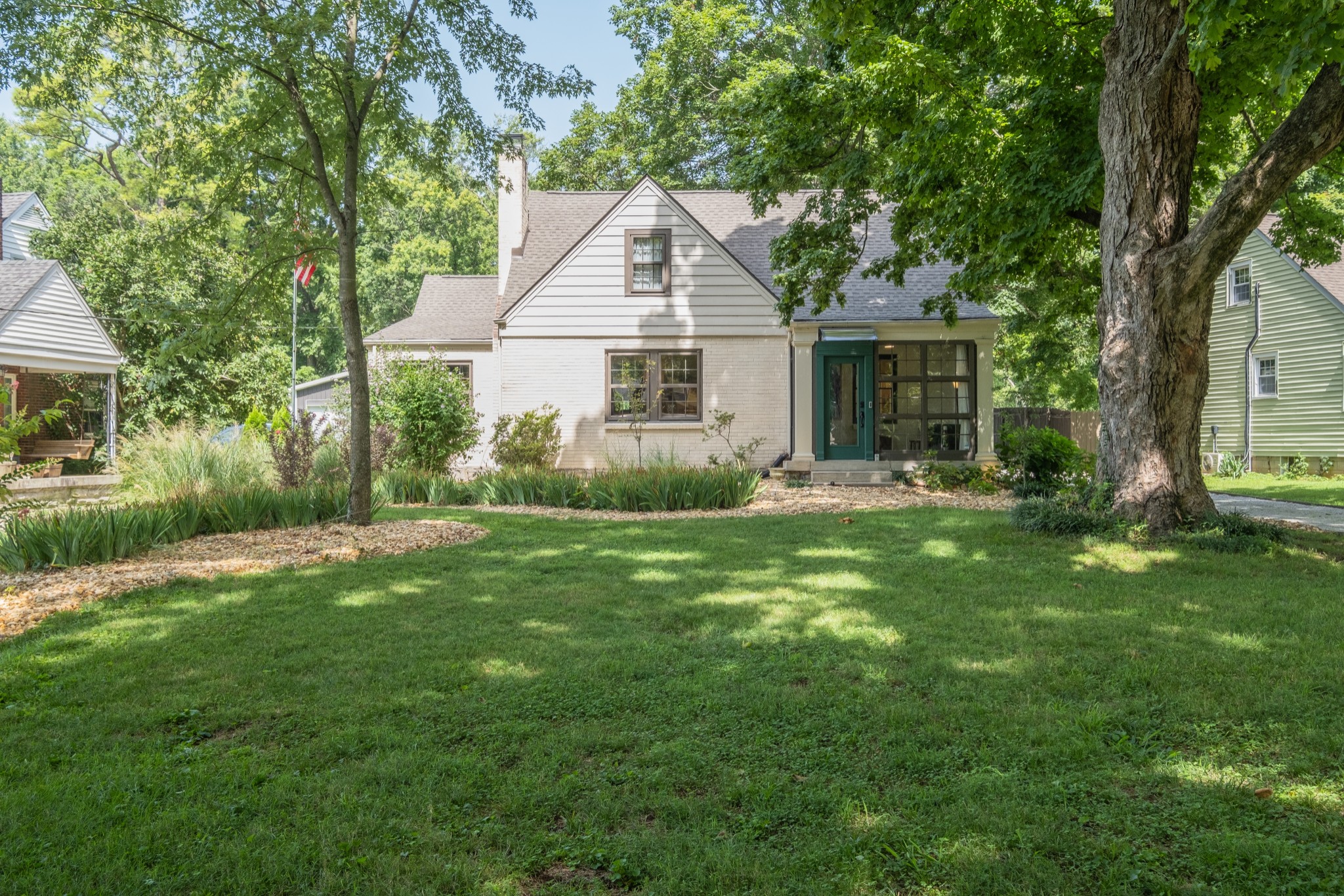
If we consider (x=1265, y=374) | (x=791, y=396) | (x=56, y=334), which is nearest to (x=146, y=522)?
(x=791, y=396)

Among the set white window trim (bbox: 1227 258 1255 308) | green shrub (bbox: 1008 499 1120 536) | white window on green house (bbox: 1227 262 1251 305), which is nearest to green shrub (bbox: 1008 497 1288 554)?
green shrub (bbox: 1008 499 1120 536)

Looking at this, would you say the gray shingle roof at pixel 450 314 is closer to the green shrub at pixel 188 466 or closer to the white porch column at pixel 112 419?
the white porch column at pixel 112 419

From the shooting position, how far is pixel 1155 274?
8.05 meters

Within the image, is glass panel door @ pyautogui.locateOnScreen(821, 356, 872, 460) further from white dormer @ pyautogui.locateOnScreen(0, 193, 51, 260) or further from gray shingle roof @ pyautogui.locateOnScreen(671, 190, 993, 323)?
white dormer @ pyautogui.locateOnScreen(0, 193, 51, 260)

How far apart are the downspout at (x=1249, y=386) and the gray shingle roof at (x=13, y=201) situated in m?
37.1

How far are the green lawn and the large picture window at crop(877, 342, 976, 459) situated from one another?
Result: 4.66 metres

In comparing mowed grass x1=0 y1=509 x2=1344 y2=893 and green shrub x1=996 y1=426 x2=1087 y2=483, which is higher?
green shrub x1=996 y1=426 x2=1087 y2=483

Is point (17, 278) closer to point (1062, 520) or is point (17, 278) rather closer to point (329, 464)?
point (329, 464)

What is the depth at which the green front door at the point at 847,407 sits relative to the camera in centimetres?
1717

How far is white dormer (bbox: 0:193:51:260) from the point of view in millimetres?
25219

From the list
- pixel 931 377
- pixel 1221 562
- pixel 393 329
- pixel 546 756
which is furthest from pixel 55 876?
pixel 393 329

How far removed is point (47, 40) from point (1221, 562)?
11814 millimetres

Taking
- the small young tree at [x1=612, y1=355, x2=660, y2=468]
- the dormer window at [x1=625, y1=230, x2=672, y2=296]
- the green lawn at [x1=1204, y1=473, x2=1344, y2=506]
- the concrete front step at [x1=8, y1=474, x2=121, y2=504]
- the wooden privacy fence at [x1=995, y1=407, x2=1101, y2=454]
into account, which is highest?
the dormer window at [x1=625, y1=230, x2=672, y2=296]

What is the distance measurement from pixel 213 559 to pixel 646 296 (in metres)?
11.5
